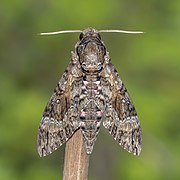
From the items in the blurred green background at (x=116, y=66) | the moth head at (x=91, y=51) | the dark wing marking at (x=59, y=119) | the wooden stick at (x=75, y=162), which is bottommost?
the wooden stick at (x=75, y=162)

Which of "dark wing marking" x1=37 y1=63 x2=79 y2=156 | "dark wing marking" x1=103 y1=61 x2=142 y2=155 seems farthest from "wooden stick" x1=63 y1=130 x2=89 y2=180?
"dark wing marking" x1=103 y1=61 x2=142 y2=155

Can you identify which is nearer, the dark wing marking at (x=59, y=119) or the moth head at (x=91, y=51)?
the dark wing marking at (x=59, y=119)

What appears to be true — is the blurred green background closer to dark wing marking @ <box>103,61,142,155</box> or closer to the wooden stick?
dark wing marking @ <box>103,61,142,155</box>

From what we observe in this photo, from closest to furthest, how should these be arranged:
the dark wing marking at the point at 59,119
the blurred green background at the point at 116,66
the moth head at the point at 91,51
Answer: the dark wing marking at the point at 59,119 < the moth head at the point at 91,51 < the blurred green background at the point at 116,66

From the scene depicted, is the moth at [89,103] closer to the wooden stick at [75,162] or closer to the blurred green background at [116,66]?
the wooden stick at [75,162]

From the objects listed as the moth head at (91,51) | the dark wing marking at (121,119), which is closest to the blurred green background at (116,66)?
the dark wing marking at (121,119)

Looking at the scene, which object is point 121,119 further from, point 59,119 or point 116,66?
point 116,66
